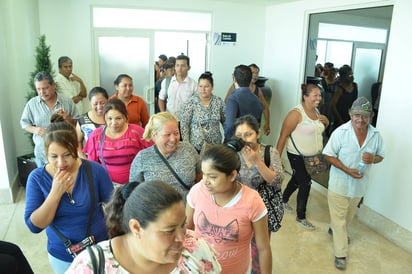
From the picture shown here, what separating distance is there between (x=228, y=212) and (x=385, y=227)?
9.01 feet

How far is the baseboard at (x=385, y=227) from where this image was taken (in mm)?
3363

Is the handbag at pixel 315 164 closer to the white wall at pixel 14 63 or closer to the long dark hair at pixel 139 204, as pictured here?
the long dark hair at pixel 139 204

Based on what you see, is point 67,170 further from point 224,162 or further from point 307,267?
point 307,267

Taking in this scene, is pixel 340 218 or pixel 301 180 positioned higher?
pixel 301 180

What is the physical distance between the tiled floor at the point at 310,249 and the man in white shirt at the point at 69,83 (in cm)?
178

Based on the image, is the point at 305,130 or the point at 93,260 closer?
the point at 93,260

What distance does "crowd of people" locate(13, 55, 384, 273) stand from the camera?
1070 mm

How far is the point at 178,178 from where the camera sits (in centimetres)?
215

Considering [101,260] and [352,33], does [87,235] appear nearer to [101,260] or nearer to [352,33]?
[101,260]

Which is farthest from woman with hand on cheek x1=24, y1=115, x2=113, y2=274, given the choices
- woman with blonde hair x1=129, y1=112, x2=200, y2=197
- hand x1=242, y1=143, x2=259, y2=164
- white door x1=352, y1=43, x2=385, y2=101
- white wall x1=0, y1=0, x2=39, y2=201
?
white door x1=352, y1=43, x2=385, y2=101

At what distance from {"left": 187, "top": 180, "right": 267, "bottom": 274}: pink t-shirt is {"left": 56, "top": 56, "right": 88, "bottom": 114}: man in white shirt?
3.55 metres

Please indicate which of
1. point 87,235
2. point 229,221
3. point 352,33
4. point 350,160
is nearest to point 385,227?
point 350,160

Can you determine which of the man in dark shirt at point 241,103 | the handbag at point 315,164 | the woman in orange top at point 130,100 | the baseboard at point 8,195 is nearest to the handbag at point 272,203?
the man in dark shirt at point 241,103

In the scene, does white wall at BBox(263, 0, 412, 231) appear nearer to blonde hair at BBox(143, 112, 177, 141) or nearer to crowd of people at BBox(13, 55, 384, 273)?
crowd of people at BBox(13, 55, 384, 273)
